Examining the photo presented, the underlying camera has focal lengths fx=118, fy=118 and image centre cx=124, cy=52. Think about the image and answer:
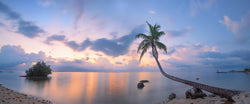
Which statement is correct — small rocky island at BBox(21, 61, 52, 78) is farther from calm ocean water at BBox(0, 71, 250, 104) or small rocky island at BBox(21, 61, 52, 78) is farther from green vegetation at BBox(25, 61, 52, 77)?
calm ocean water at BBox(0, 71, 250, 104)

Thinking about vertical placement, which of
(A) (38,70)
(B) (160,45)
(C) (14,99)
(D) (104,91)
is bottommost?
(D) (104,91)

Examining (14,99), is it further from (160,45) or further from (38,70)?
(38,70)

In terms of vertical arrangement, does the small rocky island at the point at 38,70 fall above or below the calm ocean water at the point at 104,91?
above

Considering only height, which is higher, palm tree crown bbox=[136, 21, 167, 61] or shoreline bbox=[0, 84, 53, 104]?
palm tree crown bbox=[136, 21, 167, 61]

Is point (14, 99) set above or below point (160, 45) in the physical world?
below

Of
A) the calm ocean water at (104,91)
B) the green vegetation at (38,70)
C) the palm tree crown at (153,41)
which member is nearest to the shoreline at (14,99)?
the calm ocean water at (104,91)

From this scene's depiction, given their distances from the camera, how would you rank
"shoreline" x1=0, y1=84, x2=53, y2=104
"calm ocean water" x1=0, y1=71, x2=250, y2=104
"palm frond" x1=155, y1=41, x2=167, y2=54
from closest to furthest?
"shoreline" x1=0, y1=84, x2=53, y2=104 < "palm frond" x1=155, y1=41, x2=167, y2=54 < "calm ocean water" x1=0, y1=71, x2=250, y2=104

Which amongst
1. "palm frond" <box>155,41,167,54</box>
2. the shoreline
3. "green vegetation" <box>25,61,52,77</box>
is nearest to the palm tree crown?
"palm frond" <box>155,41,167,54</box>

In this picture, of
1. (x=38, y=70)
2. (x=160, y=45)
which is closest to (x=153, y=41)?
(x=160, y=45)

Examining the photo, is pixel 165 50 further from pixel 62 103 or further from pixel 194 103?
pixel 62 103

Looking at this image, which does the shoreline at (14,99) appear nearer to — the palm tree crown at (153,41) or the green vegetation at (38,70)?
the palm tree crown at (153,41)

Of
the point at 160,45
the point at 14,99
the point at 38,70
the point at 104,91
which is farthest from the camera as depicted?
the point at 38,70

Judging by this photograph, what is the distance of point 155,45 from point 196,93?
10.7 m

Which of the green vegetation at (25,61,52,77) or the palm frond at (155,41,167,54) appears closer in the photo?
the palm frond at (155,41,167,54)
